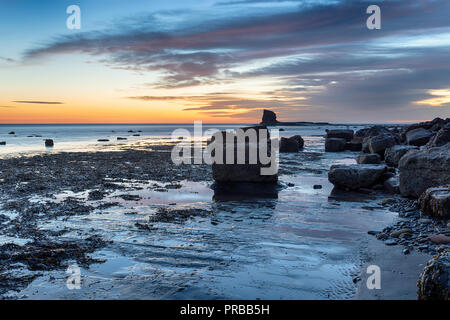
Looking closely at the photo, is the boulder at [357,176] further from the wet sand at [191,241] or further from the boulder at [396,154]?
the boulder at [396,154]

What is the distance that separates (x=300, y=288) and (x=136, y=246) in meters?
3.42

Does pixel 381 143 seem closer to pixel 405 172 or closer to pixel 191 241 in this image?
pixel 405 172

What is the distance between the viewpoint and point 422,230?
24.3 ft

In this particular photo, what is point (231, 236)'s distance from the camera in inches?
294

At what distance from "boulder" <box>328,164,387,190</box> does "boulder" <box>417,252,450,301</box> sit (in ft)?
27.8

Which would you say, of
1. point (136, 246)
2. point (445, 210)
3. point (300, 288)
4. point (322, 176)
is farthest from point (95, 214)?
point (322, 176)

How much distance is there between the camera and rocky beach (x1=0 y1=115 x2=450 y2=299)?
5043mm

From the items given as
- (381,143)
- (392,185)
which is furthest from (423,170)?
(381,143)

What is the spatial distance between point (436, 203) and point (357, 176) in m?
4.65

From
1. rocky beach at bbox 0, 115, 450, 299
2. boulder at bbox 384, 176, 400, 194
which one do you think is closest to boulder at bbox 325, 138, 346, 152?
rocky beach at bbox 0, 115, 450, 299

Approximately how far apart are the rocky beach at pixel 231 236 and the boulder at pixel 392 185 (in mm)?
35

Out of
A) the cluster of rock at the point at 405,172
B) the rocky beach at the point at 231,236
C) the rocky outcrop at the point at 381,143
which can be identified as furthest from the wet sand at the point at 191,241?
the rocky outcrop at the point at 381,143
